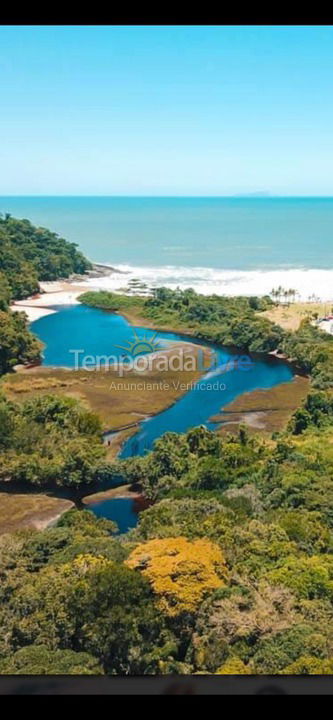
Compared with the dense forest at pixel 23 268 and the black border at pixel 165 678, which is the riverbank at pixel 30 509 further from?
the dense forest at pixel 23 268

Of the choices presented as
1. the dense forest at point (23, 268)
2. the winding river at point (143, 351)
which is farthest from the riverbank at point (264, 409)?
the dense forest at point (23, 268)

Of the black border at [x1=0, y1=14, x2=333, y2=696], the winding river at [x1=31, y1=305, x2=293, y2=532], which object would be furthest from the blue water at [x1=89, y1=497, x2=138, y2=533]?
the black border at [x1=0, y1=14, x2=333, y2=696]

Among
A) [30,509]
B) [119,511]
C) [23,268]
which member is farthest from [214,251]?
[30,509]

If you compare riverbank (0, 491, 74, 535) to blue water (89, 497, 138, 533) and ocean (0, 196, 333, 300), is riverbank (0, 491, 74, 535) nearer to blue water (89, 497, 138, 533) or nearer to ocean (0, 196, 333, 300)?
blue water (89, 497, 138, 533)

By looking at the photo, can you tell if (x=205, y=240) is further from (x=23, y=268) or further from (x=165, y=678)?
(x=165, y=678)
